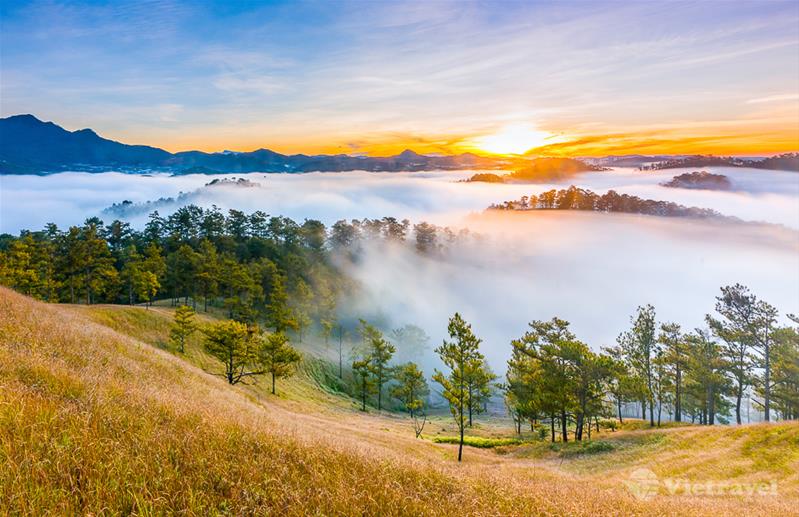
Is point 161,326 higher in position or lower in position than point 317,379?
higher

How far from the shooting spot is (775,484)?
18.9 meters

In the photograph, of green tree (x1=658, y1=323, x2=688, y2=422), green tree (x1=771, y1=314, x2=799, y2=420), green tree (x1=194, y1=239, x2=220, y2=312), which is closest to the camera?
green tree (x1=771, y1=314, x2=799, y2=420)

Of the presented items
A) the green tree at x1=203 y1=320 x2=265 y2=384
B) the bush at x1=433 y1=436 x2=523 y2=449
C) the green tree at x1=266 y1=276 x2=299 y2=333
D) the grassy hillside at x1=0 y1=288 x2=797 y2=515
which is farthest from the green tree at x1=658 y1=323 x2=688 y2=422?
the green tree at x1=266 y1=276 x2=299 y2=333

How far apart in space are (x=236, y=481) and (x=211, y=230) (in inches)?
4494

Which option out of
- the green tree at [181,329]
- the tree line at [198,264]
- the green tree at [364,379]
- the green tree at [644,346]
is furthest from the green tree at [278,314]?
the green tree at [644,346]

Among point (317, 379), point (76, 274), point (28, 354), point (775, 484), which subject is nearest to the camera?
point (28, 354)

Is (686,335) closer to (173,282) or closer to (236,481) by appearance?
(236,481)

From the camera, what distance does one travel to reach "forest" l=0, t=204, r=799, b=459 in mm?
42406

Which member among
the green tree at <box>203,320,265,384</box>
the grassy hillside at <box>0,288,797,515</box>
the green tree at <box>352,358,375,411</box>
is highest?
the grassy hillside at <box>0,288,797,515</box>

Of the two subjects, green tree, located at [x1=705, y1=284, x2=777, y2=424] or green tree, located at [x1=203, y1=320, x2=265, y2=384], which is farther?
green tree, located at [x1=203, y1=320, x2=265, y2=384]

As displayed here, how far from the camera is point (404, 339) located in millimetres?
105188

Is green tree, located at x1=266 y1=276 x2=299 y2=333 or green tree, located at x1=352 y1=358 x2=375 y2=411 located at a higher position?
green tree, located at x1=266 y1=276 x2=299 y2=333

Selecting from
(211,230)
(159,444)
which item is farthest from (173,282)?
(159,444)

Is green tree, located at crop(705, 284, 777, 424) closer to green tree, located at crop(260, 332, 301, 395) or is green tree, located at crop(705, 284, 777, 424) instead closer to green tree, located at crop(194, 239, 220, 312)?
green tree, located at crop(260, 332, 301, 395)
